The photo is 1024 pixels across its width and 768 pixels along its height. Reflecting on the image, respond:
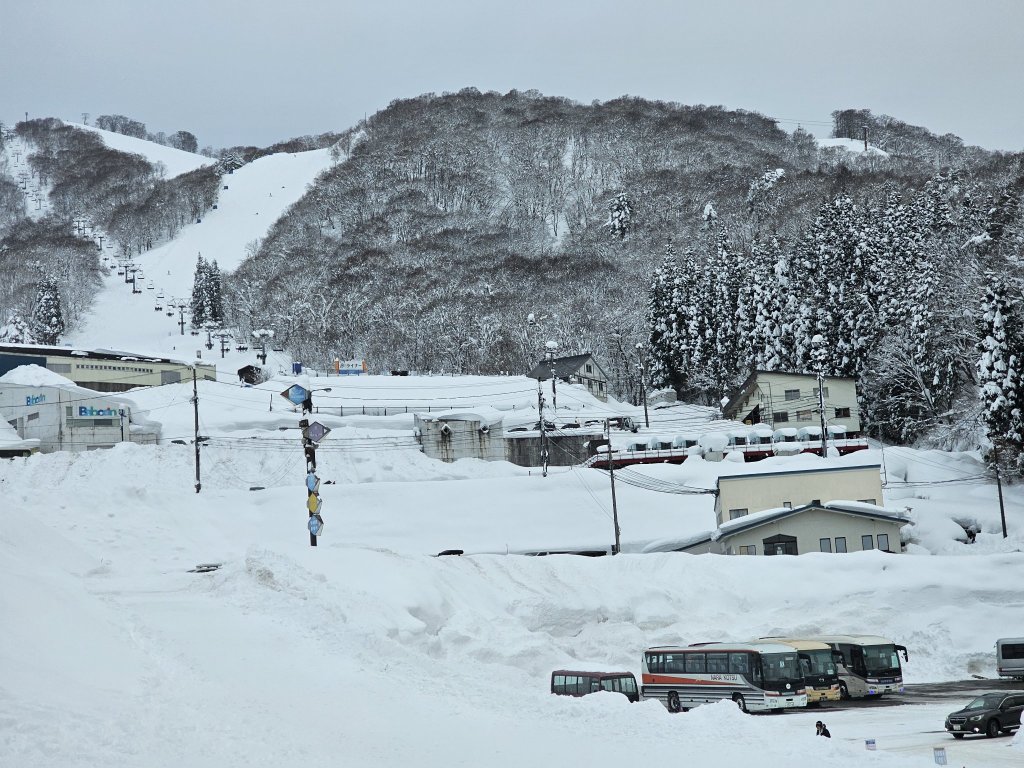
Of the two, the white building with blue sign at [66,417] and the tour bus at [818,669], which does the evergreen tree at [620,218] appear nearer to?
the white building with blue sign at [66,417]

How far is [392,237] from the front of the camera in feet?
470

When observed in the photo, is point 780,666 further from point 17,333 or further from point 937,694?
A: point 17,333

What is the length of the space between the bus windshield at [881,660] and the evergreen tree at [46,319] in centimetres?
9465

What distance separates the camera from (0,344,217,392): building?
66062 mm

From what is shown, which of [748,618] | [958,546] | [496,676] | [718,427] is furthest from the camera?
[718,427]

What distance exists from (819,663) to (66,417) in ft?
139

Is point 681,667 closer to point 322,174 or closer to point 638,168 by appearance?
point 638,168

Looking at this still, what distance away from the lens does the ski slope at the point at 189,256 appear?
109356 mm

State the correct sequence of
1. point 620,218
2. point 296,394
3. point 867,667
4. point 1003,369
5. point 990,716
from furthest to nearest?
point 620,218, point 1003,369, point 296,394, point 867,667, point 990,716

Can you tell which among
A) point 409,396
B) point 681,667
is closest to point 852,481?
point 681,667

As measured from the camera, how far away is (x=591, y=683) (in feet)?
58.9

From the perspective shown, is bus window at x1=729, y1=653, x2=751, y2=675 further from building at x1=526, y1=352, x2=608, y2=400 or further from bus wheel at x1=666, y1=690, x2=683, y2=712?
building at x1=526, y1=352, x2=608, y2=400

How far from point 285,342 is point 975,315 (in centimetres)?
7063

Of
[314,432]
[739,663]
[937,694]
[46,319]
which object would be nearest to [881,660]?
[937,694]
